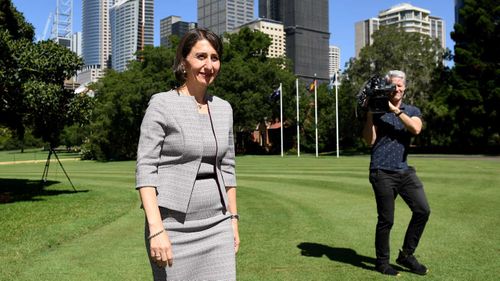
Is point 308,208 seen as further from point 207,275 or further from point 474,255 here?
point 207,275

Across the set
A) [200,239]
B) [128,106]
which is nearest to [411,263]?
[200,239]

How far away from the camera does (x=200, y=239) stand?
2723mm

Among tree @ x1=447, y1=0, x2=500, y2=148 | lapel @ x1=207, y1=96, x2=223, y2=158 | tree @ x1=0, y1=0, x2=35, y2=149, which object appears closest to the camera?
lapel @ x1=207, y1=96, x2=223, y2=158

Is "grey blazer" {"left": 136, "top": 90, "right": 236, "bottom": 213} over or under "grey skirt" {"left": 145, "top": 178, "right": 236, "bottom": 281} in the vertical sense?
over

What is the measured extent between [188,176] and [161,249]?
41cm

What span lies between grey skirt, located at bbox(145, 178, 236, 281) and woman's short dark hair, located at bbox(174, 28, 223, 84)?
2.23 ft

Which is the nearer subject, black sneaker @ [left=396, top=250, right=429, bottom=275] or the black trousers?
the black trousers

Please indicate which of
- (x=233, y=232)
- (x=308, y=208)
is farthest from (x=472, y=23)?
(x=233, y=232)

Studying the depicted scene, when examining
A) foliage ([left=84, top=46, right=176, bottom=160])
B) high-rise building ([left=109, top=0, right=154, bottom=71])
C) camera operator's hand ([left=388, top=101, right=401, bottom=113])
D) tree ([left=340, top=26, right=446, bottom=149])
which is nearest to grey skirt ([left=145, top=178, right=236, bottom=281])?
camera operator's hand ([left=388, top=101, right=401, bottom=113])

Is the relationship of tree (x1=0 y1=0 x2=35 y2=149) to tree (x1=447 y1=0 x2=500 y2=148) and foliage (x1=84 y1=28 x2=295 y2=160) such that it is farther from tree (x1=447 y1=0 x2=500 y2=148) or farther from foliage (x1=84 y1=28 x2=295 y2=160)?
tree (x1=447 y1=0 x2=500 y2=148)

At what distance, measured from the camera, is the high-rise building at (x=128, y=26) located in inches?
4695

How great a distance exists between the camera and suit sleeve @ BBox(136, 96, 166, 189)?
8.55 feet

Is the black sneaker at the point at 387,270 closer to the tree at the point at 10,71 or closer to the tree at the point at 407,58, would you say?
the tree at the point at 10,71

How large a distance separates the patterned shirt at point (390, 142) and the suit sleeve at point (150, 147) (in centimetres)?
354
